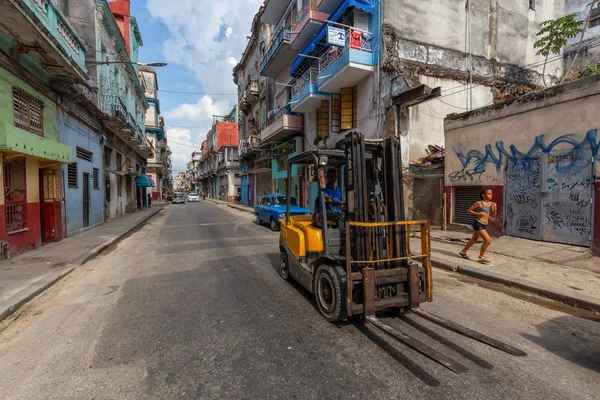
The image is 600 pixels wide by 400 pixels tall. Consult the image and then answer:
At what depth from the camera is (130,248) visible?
30.9 feet

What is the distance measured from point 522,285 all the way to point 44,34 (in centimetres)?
1159

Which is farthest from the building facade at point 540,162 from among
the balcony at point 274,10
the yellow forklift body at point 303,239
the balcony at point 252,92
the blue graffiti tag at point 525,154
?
the balcony at point 252,92

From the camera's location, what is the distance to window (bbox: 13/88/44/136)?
781cm

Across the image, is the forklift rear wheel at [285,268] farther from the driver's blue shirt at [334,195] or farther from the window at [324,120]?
the window at [324,120]

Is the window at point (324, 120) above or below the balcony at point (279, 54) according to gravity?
below

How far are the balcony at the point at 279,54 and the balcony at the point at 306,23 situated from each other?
0.56 meters

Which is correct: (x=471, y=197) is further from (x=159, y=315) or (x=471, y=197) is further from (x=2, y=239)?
(x=2, y=239)

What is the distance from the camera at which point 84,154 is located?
13.0 m

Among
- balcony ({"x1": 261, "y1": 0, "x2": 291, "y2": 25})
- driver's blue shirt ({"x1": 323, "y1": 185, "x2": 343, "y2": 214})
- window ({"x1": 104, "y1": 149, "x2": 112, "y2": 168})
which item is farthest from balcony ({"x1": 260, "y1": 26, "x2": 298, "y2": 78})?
driver's blue shirt ({"x1": 323, "y1": 185, "x2": 343, "y2": 214})

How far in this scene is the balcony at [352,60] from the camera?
13.1 m

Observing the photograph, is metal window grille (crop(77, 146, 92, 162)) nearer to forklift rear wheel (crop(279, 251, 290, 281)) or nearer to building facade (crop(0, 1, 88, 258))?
building facade (crop(0, 1, 88, 258))

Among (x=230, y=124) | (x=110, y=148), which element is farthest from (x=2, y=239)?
(x=230, y=124)

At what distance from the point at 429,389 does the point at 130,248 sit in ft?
31.1

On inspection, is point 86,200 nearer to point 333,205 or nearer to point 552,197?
point 333,205
